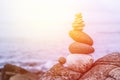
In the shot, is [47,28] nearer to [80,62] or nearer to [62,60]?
[62,60]

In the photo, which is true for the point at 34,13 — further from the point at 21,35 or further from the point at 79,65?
the point at 79,65

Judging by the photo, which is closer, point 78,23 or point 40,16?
point 78,23

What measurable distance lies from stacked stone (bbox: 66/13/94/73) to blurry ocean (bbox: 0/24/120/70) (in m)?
0.06

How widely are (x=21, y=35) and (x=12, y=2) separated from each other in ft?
1.24

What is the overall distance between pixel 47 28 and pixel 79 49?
418mm

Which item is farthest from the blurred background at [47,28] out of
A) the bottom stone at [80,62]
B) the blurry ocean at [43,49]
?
the bottom stone at [80,62]

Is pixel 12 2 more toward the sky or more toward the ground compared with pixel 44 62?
more toward the sky

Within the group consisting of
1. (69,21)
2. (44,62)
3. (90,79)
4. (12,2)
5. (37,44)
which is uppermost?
(12,2)

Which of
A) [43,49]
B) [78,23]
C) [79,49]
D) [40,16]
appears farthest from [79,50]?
[40,16]

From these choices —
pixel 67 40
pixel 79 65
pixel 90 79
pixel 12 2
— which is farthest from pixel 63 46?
pixel 12 2

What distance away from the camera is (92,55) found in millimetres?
2676

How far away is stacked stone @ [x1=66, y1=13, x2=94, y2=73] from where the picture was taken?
2607mm

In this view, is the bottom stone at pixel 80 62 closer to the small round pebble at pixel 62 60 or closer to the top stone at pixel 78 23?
the small round pebble at pixel 62 60

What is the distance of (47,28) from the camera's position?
2.73m
